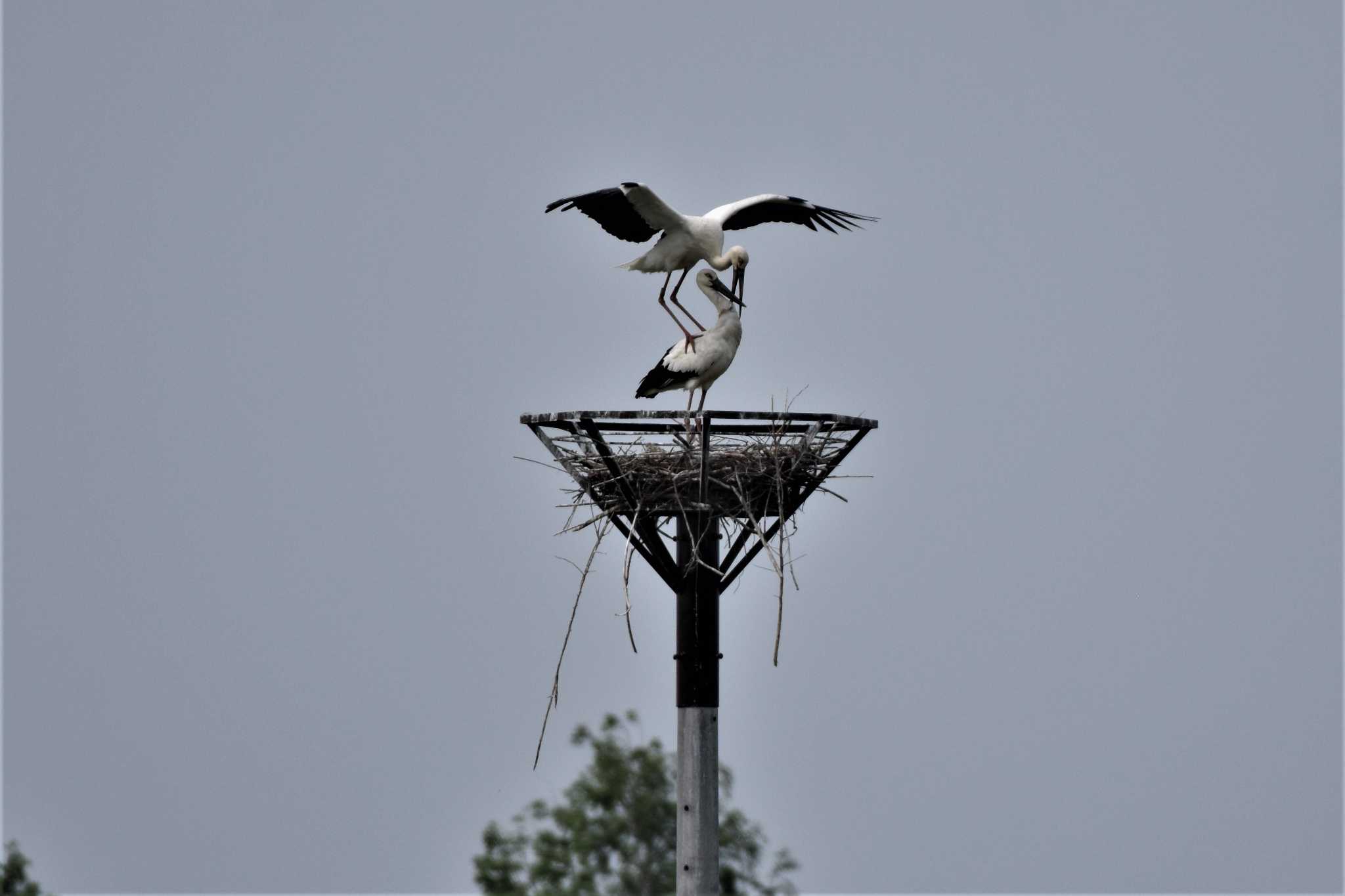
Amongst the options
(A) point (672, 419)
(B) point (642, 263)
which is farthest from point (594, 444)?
(B) point (642, 263)

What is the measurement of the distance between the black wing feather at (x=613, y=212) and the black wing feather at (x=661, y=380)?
105 centimetres

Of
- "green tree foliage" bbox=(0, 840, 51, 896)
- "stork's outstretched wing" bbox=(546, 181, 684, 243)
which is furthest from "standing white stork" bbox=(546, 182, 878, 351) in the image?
"green tree foliage" bbox=(0, 840, 51, 896)

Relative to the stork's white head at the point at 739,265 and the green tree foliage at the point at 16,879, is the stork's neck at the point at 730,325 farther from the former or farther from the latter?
the green tree foliage at the point at 16,879

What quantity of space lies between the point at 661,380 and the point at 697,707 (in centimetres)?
201

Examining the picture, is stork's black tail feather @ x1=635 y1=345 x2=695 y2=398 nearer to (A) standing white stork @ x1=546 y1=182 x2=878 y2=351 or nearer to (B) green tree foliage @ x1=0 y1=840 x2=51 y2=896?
(A) standing white stork @ x1=546 y1=182 x2=878 y2=351

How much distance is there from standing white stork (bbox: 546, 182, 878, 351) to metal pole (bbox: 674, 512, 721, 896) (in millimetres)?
1444

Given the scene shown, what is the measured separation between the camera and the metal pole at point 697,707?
12.2 meters

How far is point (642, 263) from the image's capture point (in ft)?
46.9

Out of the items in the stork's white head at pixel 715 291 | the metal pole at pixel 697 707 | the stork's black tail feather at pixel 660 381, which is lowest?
the metal pole at pixel 697 707

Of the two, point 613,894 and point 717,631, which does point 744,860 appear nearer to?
point 613,894

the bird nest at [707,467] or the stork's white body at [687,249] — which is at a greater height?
the stork's white body at [687,249]

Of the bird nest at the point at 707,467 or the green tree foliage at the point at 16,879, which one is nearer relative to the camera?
the bird nest at the point at 707,467

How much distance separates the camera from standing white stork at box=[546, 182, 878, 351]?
13.6m

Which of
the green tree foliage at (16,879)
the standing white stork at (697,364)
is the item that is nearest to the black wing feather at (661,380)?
the standing white stork at (697,364)
